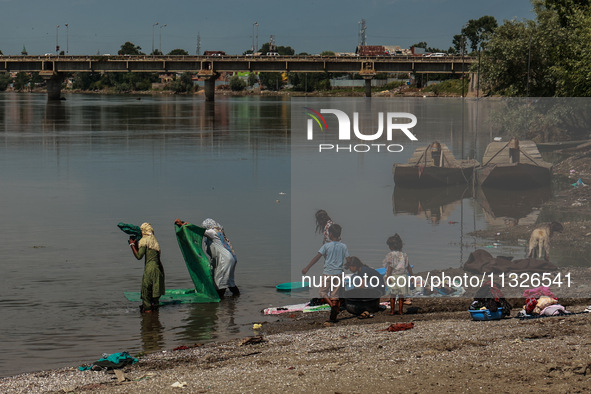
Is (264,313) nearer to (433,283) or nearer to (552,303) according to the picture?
(433,283)

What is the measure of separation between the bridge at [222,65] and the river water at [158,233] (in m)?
86.2

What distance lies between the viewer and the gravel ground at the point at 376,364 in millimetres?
9398

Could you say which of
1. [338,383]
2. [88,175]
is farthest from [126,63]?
[338,383]

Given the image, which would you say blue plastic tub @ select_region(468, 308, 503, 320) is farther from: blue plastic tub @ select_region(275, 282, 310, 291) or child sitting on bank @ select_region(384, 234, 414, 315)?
blue plastic tub @ select_region(275, 282, 310, 291)

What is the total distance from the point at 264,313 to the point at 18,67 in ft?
478

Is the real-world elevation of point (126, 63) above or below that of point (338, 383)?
above

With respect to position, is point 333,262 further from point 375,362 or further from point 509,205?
point 509,205

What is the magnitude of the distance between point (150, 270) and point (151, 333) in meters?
1.55

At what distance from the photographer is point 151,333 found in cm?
1429

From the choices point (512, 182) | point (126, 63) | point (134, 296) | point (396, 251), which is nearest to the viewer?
point (396, 251)

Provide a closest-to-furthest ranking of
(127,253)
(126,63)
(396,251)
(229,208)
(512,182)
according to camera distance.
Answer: (396,251), (127,253), (512,182), (229,208), (126,63)

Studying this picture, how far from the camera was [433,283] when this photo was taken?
16031 millimetres

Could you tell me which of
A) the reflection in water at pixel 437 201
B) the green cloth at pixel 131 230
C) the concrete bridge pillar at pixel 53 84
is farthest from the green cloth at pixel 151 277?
the concrete bridge pillar at pixel 53 84

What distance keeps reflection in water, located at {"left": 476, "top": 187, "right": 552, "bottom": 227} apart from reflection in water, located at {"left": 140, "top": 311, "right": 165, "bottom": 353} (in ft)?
35.2
